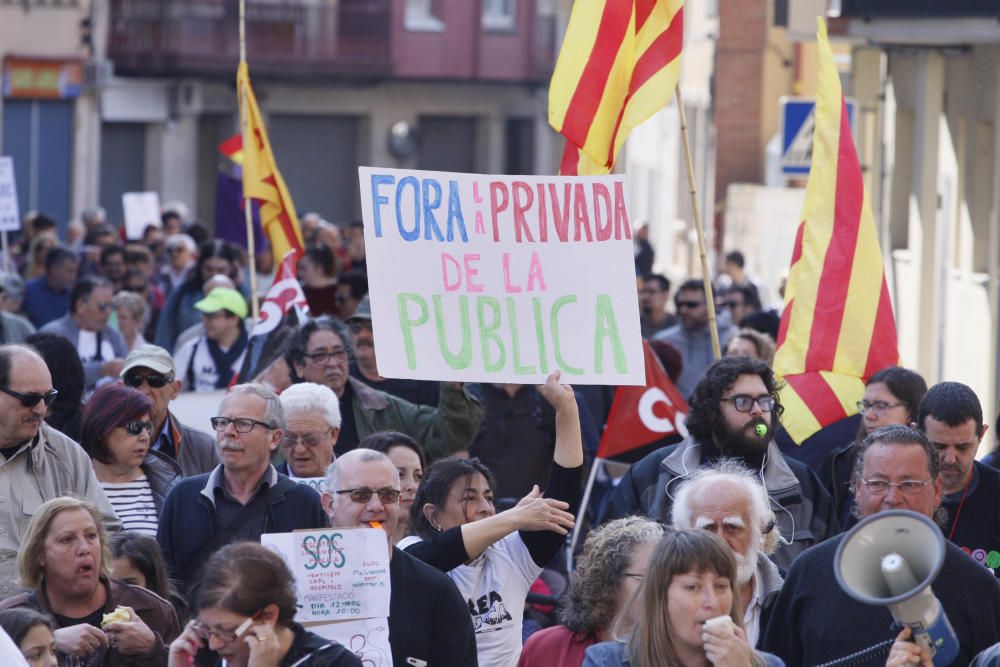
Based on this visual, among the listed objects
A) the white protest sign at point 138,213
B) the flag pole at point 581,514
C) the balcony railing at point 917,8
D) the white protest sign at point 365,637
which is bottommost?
the flag pole at point 581,514

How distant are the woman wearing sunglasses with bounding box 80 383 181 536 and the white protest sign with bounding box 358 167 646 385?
129 centimetres

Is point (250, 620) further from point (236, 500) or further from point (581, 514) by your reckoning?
point (581, 514)

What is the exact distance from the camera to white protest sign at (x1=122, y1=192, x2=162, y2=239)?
23.1 metres

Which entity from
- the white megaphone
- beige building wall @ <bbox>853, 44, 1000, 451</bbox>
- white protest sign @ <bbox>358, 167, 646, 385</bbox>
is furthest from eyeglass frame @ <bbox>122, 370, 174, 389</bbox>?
beige building wall @ <bbox>853, 44, 1000, 451</bbox>

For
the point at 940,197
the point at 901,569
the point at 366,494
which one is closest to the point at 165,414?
the point at 366,494

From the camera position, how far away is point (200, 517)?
22.6 feet

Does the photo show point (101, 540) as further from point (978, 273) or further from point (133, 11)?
point (133, 11)

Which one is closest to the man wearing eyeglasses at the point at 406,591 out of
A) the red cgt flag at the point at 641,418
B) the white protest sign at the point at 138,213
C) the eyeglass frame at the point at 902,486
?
the eyeglass frame at the point at 902,486

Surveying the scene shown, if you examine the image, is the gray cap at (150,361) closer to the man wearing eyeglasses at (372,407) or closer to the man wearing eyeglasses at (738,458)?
the man wearing eyeglasses at (372,407)

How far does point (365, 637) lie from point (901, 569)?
5.18 feet

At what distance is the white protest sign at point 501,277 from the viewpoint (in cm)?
691

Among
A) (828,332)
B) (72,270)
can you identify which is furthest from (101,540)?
(72,270)

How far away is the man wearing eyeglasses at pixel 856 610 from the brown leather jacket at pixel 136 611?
1767 millimetres

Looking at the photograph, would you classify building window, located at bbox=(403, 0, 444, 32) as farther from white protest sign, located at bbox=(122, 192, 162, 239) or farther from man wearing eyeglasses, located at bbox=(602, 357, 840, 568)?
man wearing eyeglasses, located at bbox=(602, 357, 840, 568)
